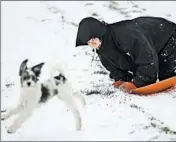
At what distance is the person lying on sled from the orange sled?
81mm

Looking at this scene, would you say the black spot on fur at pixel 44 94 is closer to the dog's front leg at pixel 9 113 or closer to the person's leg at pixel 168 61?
the dog's front leg at pixel 9 113

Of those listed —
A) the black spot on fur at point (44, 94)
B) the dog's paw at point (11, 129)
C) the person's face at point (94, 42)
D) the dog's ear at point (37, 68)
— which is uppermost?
the person's face at point (94, 42)

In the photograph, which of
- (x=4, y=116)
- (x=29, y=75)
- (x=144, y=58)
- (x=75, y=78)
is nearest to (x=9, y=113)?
(x=4, y=116)

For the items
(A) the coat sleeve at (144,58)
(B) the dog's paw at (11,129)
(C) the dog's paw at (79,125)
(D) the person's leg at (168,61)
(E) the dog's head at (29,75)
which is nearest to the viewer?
(E) the dog's head at (29,75)

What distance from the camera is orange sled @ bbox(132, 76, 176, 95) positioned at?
6746mm

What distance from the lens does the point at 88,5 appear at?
1296 centimetres

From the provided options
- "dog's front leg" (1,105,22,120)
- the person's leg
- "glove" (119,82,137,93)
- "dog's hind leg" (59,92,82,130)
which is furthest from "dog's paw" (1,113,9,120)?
the person's leg

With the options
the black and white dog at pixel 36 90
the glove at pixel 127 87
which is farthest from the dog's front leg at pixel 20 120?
the glove at pixel 127 87

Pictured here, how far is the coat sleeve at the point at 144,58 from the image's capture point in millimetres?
6461

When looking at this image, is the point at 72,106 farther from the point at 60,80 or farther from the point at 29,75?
the point at 29,75

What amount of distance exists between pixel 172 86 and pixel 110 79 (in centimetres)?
111

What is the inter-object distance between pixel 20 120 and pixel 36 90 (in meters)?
0.40

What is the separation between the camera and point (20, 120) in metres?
5.29

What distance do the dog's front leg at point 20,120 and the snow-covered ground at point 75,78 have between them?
3.0 inches
